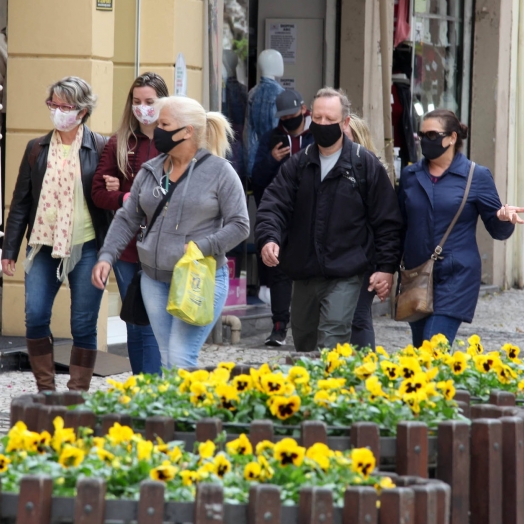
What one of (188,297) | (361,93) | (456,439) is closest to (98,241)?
(188,297)

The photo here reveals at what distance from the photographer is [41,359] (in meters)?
6.56

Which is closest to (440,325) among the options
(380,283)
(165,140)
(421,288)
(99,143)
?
(421,288)

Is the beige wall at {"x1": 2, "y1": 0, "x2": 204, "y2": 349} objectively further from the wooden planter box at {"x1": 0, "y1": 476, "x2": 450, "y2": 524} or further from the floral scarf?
the wooden planter box at {"x1": 0, "y1": 476, "x2": 450, "y2": 524}

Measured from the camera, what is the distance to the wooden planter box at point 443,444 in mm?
3297

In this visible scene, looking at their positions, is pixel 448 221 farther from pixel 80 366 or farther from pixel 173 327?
pixel 80 366

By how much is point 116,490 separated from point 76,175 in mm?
3767

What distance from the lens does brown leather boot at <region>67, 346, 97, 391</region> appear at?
658 cm

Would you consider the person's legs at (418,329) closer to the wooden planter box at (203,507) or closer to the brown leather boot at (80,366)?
the brown leather boot at (80,366)

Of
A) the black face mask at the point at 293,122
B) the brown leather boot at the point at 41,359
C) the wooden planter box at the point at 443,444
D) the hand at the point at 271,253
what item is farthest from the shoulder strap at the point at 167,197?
the black face mask at the point at 293,122

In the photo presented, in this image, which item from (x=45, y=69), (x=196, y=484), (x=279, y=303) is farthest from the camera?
(x=279, y=303)

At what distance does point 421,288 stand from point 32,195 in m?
2.09

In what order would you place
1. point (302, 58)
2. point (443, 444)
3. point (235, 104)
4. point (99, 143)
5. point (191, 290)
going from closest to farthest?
point (443, 444)
point (191, 290)
point (99, 143)
point (235, 104)
point (302, 58)

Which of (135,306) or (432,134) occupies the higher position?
(432,134)

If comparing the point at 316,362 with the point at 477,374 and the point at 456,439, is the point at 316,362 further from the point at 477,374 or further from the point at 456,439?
the point at 456,439
